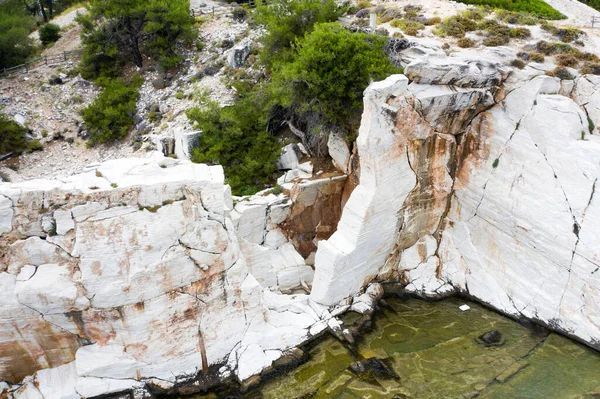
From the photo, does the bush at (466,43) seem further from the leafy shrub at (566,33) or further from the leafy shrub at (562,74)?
the leafy shrub at (562,74)

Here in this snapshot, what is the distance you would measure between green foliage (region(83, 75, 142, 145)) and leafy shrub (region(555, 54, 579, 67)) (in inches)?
559

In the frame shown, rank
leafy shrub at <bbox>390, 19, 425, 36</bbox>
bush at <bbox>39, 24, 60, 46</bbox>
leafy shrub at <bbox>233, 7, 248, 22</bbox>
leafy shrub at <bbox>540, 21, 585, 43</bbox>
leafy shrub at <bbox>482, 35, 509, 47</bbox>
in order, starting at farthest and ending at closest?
bush at <bbox>39, 24, 60, 46</bbox>
leafy shrub at <bbox>233, 7, 248, 22</bbox>
leafy shrub at <bbox>390, 19, 425, 36</bbox>
leafy shrub at <bbox>482, 35, 509, 47</bbox>
leafy shrub at <bbox>540, 21, 585, 43</bbox>

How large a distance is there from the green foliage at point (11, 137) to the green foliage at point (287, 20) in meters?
9.06

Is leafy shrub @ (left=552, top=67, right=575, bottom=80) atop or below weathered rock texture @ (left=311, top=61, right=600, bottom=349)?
atop

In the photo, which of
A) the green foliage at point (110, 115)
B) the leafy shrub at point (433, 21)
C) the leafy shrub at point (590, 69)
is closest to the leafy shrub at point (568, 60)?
the leafy shrub at point (590, 69)

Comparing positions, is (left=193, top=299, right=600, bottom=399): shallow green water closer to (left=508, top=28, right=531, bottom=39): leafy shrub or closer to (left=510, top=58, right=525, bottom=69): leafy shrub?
(left=510, top=58, right=525, bottom=69): leafy shrub

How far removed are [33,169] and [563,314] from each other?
16.6 m

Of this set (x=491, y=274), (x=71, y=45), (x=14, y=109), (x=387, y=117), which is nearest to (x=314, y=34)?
(x=387, y=117)

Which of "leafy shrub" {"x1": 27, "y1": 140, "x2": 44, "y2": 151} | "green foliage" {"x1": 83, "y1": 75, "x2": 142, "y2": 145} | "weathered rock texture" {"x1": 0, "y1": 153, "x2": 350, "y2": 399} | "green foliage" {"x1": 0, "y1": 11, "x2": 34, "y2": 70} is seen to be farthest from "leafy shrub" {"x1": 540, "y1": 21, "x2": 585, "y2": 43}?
"green foliage" {"x1": 0, "y1": 11, "x2": 34, "y2": 70}

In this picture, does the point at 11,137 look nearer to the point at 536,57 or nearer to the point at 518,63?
the point at 518,63

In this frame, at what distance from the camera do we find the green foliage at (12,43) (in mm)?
19641

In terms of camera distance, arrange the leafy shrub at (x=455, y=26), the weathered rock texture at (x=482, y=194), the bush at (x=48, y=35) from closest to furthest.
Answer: the weathered rock texture at (x=482, y=194), the leafy shrub at (x=455, y=26), the bush at (x=48, y=35)

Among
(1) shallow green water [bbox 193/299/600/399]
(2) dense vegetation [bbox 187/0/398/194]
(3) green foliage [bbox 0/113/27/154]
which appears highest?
(2) dense vegetation [bbox 187/0/398/194]

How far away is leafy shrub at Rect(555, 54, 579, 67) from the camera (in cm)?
1183
